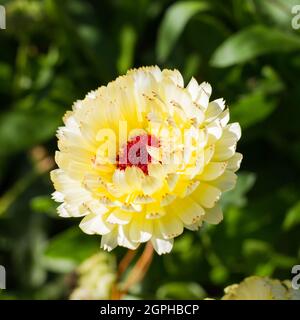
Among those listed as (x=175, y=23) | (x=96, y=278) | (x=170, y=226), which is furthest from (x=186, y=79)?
(x=170, y=226)

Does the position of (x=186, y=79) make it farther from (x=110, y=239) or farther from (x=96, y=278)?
(x=110, y=239)

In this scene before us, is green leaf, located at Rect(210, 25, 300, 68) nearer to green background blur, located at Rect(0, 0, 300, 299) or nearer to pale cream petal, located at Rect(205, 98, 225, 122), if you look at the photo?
green background blur, located at Rect(0, 0, 300, 299)

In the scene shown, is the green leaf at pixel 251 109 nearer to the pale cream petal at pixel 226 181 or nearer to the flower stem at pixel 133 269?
the flower stem at pixel 133 269

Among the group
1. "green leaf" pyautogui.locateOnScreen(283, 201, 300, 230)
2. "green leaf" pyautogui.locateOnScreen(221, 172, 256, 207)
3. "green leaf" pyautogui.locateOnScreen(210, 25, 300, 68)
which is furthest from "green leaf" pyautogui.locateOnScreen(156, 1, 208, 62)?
"green leaf" pyautogui.locateOnScreen(283, 201, 300, 230)

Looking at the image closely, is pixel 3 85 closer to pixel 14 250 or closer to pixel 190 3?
pixel 14 250
